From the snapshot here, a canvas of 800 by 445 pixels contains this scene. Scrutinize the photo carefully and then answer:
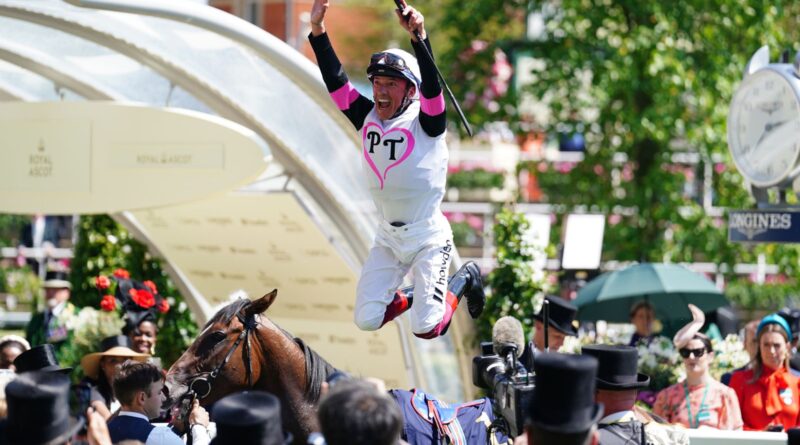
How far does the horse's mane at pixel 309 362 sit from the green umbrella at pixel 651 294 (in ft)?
16.2

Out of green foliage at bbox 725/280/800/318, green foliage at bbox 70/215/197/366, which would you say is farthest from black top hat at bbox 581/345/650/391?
green foliage at bbox 725/280/800/318

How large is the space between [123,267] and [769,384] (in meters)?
6.38

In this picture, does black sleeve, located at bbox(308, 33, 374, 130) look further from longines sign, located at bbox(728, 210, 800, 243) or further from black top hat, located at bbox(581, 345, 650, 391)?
longines sign, located at bbox(728, 210, 800, 243)

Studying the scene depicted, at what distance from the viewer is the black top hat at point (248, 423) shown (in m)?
3.98

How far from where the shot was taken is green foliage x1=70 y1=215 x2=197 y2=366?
1169 centimetres

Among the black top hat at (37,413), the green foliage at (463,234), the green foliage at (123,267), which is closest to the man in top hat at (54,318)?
the green foliage at (123,267)

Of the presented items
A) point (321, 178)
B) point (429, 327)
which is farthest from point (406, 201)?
point (321, 178)

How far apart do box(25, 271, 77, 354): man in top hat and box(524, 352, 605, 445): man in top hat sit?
7.04 metres

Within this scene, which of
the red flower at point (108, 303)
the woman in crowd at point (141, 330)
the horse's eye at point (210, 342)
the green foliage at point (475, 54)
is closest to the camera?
the horse's eye at point (210, 342)

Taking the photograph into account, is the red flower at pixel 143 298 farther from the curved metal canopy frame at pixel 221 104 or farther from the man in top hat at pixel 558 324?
the man in top hat at pixel 558 324

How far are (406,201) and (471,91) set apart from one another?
9.36 metres

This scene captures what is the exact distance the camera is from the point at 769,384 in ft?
26.6

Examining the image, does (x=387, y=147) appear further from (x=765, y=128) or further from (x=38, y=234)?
(x=38, y=234)

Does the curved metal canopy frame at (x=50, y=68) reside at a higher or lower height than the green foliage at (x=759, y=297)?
higher
